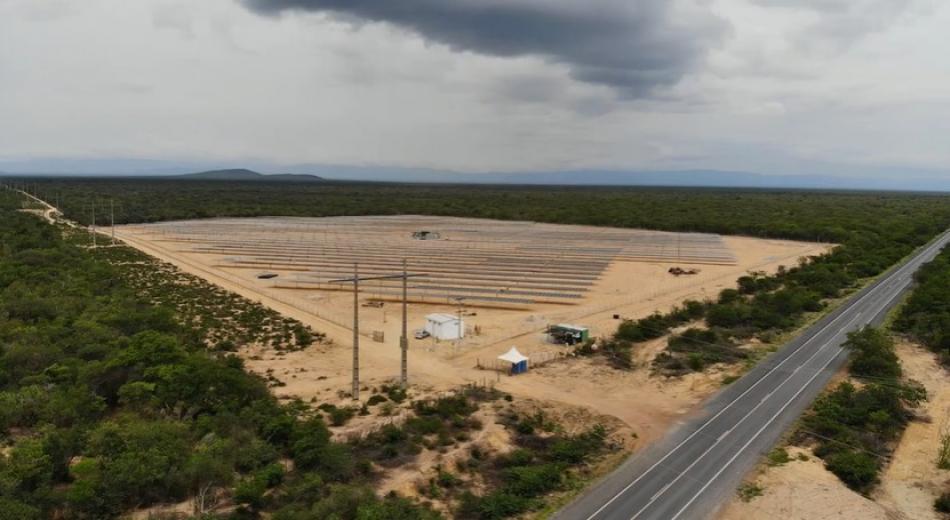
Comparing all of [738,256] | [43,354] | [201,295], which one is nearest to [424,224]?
[738,256]

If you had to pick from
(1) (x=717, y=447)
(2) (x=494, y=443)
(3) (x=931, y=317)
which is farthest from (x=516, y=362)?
(3) (x=931, y=317)

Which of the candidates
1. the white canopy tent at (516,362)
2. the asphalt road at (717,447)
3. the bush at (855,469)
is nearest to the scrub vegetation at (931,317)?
the asphalt road at (717,447)

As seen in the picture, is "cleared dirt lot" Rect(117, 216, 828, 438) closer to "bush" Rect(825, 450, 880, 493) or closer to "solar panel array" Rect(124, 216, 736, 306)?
"solar panel array" Rect(124, 216, 736, 306)

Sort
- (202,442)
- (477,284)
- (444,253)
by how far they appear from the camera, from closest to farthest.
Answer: (202,442), (477,284), (444,253)

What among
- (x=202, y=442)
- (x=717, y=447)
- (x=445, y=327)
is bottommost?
(x=717, y=447)

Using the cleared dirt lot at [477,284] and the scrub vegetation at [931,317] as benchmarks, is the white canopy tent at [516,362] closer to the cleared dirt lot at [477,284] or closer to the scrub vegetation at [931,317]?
the cleared dirt lot at [477,284]

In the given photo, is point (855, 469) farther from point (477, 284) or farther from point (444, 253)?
point (444, 253)

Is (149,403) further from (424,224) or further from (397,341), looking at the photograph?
Result: (424,224)
